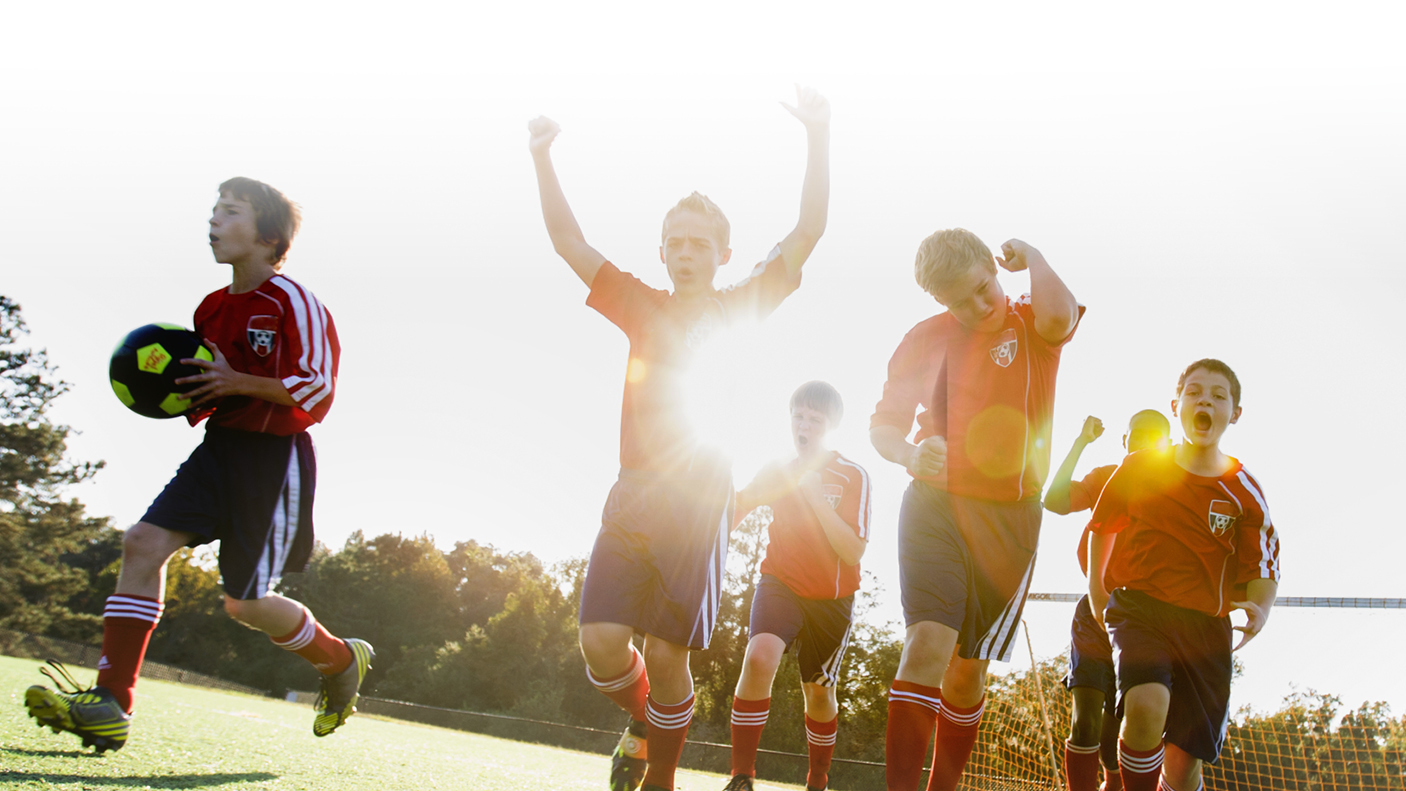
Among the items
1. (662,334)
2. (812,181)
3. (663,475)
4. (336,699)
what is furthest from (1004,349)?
(336,699)

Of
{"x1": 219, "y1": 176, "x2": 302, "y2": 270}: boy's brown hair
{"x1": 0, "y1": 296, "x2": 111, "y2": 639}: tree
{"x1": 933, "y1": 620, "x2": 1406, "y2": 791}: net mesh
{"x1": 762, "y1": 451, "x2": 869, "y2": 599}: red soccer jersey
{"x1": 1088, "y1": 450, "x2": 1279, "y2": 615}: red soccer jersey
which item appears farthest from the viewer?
{"x1": 0, "y1": 296, "x2": 111, "y2": 639}: tree

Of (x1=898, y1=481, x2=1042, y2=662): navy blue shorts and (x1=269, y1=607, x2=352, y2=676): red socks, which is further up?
(x1=898, y1=481, x2=1042, y2=662): navy blue shorts

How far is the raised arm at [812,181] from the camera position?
3.46 metres

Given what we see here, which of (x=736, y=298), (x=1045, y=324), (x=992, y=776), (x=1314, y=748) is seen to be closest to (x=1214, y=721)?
(x=1045, y=324)

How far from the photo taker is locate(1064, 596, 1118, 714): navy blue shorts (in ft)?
14.7

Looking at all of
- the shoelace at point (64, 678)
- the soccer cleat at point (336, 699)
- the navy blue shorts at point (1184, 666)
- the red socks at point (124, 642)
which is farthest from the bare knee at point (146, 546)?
the navy blue shorts at point (1184, 666)

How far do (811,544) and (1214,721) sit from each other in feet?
7.28

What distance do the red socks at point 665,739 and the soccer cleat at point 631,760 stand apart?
0.28 meters

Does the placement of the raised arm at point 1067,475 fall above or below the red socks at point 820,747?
above

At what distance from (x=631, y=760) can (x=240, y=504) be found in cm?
189

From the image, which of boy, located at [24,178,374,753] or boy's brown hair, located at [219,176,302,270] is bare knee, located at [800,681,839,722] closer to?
boy, located at [24,178,374,753]

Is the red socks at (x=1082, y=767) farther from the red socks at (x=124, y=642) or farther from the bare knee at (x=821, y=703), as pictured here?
the red socks at (x=124, y=642)

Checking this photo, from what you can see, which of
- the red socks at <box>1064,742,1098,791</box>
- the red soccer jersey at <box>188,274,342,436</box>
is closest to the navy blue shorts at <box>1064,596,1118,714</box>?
the red socks at <box>1064,742,1098,791</box>

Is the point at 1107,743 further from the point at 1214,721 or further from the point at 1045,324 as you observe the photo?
the point at 1045,324
